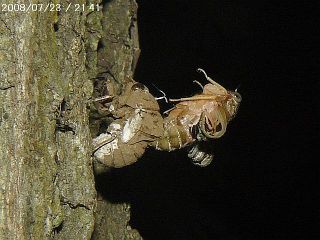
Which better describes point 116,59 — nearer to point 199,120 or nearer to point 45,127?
point 199,120

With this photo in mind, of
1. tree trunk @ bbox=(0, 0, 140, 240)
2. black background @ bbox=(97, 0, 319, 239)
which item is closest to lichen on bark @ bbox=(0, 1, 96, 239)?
tree trunk @ bbox=(0, 0, 140, 240)

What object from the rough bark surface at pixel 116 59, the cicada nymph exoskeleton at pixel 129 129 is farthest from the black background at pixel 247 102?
the cicada nymph exoskeleton at pixel 129 129

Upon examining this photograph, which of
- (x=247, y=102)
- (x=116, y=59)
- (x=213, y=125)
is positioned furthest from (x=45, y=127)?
(x=247, y=102)

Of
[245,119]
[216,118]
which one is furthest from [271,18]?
[216,118]

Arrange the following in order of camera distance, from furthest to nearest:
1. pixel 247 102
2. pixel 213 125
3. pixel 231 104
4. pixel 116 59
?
1. pixel 247 102
2. pixel 116 59
3. pixel 231 104
4. pixel 213 125

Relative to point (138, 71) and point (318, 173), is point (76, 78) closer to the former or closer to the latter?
point (138, 71)

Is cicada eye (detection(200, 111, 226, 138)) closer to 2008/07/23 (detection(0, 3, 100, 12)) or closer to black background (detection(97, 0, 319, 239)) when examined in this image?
2008/07/23 (detection(0, 3, 100, 12))
